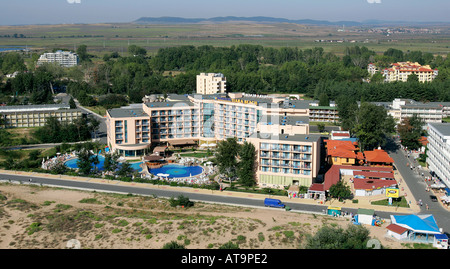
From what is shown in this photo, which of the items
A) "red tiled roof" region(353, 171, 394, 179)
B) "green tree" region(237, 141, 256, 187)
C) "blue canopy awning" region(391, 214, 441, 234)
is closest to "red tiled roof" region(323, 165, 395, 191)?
"red tiled roof" region(353, 171, 394, 179)

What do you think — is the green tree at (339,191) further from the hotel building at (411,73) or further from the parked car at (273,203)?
the hotel building at (411,73)

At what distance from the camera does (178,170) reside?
146 ft

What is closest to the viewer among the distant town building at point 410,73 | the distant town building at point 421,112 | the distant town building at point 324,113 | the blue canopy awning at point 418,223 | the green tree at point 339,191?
the blue canopy awning at point 418,223

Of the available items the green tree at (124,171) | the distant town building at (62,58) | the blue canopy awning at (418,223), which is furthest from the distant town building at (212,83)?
the distant town building at (62,58)

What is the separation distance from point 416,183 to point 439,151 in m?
3.66

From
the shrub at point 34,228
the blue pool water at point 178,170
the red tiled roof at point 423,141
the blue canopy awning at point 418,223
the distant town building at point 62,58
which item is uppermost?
the distant town building at point 62,58

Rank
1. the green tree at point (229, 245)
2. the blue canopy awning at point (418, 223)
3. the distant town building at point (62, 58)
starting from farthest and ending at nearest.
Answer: the distant town building at point (62, 58)
the blue canopy awning at point (418, 223)
the green tree at point (229, 245)

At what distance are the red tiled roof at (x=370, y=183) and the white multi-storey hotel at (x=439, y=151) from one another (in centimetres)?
472

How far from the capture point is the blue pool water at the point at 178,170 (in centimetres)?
4300

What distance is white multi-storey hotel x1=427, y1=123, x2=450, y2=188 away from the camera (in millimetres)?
37709

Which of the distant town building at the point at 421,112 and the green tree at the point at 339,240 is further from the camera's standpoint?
the distant town building at the point at 421,112

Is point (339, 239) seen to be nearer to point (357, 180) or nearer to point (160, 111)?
point (357, 180)
